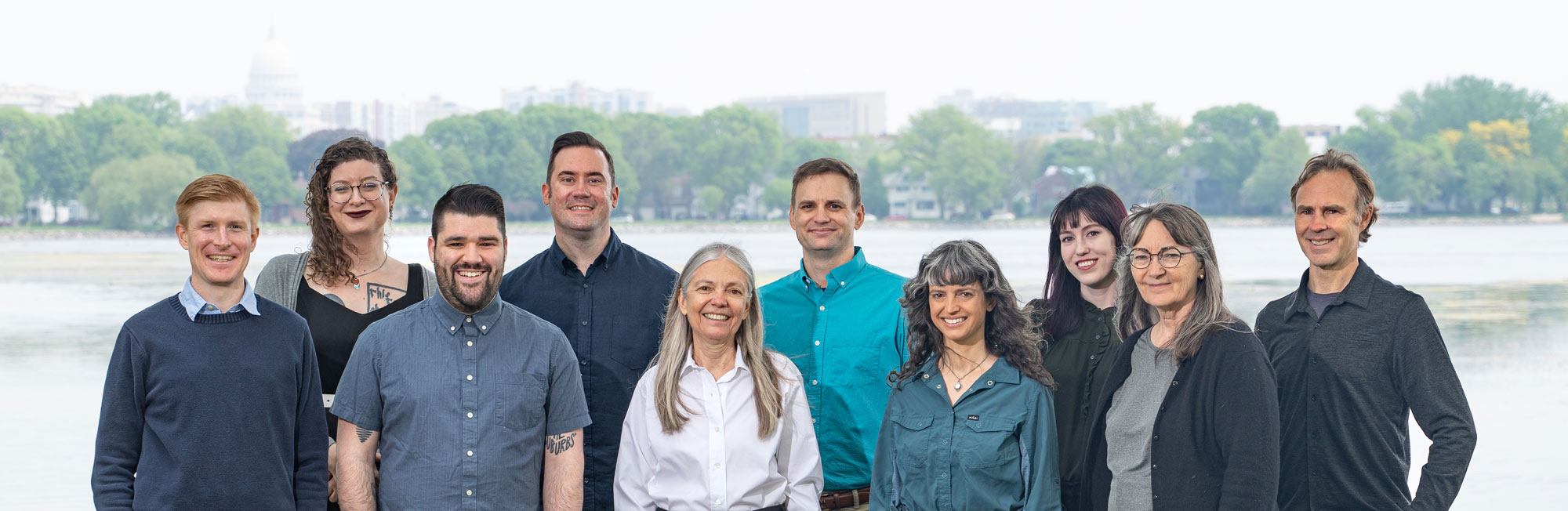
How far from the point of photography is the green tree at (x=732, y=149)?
85.4 metres

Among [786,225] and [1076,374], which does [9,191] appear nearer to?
[786,225]

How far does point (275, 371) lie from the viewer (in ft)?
11.0

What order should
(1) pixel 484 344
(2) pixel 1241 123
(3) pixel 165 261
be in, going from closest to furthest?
1. (1) pixel 484 344
2. (3) pixel 165 261
3. (2) pixel 1241 123

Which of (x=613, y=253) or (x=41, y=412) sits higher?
(x=613, y=253)

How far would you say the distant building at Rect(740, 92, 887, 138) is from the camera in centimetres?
15000

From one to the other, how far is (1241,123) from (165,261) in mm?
71770

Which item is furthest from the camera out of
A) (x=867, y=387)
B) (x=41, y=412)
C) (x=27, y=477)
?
(x=41, y=412)

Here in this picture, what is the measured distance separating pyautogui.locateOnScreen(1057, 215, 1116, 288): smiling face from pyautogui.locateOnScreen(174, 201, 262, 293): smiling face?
254cm

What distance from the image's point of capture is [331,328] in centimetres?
392

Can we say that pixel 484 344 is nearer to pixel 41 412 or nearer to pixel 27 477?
pixel 27 477

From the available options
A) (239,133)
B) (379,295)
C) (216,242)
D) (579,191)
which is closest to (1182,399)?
(579,191)

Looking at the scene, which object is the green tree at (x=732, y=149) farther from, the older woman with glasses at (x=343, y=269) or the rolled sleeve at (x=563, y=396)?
the rolled sleeve at (x=563, y=396)

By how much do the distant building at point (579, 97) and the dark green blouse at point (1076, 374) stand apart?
151 metres

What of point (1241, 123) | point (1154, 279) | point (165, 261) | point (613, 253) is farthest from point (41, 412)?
point (1241, 123)
